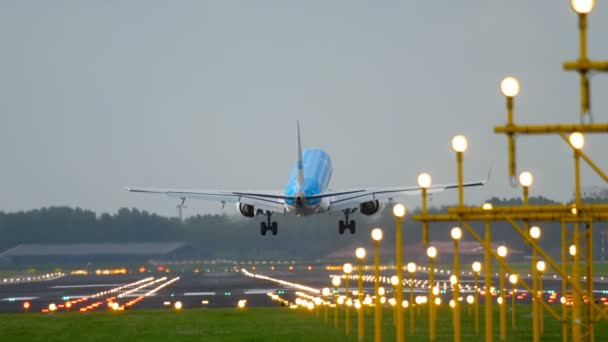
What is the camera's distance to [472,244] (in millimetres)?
157500

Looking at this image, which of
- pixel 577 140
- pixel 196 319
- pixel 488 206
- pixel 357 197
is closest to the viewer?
pixel 577 140

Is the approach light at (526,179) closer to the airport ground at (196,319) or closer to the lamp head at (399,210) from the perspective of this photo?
the lamp head at (399,210)

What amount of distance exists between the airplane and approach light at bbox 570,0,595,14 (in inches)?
2862

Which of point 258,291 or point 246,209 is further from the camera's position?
point 246,209

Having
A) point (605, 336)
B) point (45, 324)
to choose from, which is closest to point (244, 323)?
point (45, 324)

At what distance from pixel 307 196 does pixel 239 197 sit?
8.43m

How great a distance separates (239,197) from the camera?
97.8 meters

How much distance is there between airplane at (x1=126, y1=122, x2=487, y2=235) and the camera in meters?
92.3

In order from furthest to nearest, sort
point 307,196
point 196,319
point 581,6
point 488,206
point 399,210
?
point 307,196, point 196,319, point 399,210, point 488,206, point 581,6

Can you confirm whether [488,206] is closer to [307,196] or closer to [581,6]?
[581,6]

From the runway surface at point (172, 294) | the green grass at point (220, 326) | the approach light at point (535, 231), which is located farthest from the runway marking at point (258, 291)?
the approach light at point (535, 231)

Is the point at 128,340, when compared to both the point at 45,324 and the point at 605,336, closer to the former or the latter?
the point at 45,324

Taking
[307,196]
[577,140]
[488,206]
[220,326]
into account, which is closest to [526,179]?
[488,206]

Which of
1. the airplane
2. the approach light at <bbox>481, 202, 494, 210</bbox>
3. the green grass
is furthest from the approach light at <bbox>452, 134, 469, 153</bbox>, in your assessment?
the airplane
